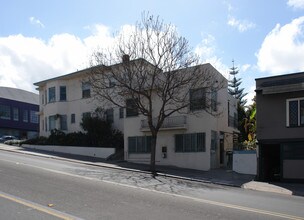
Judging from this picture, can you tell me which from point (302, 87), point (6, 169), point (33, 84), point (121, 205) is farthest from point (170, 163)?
point (33, 84)

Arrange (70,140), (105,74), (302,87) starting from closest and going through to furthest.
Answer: (302,87)
(105,74)
(70,140)

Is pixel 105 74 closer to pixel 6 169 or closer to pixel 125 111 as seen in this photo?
pixel 125 111

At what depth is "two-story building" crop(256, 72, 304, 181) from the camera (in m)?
21.7

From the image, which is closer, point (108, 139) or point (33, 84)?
point (108, 139)

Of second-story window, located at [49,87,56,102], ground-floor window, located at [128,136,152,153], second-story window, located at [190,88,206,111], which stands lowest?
ground-floor window, located at [128,136,152,153]

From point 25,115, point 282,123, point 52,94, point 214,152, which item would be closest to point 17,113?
point 25,115

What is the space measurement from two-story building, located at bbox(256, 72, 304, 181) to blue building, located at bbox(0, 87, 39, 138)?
40.9m

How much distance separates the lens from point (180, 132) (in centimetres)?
2844

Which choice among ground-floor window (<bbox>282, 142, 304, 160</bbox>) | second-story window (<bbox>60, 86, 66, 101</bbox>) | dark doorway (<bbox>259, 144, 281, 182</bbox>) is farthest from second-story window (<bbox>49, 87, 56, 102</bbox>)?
ground-floor window (<bbox>282, 142, 304, 160</bbox>)

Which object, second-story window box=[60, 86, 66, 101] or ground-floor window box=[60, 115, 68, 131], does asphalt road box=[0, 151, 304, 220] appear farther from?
second-story window box=[60, 86, 66, 101]

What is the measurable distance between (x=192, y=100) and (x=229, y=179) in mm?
6514

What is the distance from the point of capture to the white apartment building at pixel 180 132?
27328 millimetres

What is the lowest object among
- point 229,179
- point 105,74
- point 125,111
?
point 229,179

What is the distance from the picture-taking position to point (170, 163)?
93.9 feet
